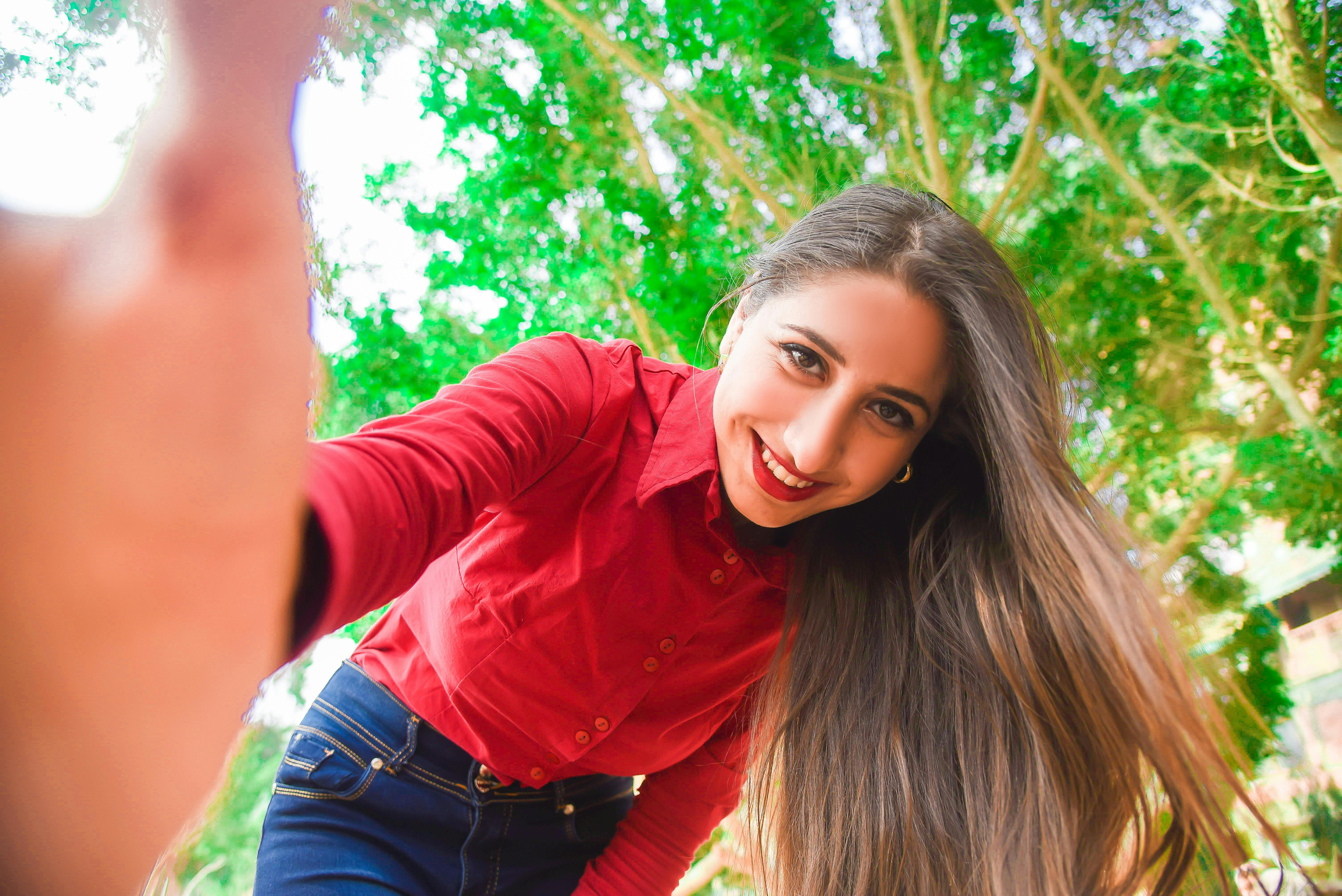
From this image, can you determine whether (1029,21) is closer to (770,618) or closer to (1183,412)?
(1183,412)

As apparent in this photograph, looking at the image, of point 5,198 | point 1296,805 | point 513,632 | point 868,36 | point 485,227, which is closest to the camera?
point 5,198

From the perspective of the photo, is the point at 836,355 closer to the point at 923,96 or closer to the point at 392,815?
the point at 392,815

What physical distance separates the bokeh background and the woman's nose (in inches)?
46.3

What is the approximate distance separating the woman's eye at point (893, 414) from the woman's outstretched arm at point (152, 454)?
96 cm

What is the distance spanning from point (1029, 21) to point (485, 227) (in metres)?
1.92

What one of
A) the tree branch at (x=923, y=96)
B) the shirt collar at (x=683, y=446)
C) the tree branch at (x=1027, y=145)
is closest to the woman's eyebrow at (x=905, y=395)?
the shirt collar at (x=683, y=446)

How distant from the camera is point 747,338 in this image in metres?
1.23

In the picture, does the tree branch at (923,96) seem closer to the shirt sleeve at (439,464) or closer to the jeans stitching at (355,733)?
the shirt sleeve at (439,464)

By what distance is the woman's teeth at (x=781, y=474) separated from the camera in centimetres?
118

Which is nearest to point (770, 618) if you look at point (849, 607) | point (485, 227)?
point (849, 607)

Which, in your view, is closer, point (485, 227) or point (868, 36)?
point (485, 227)

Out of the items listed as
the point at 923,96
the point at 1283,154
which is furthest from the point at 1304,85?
the point at 923,96

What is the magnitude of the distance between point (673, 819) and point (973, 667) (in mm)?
652

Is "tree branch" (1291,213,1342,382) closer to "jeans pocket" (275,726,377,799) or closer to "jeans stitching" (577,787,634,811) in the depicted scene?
"jeans stitching" (577,787,634,811)
